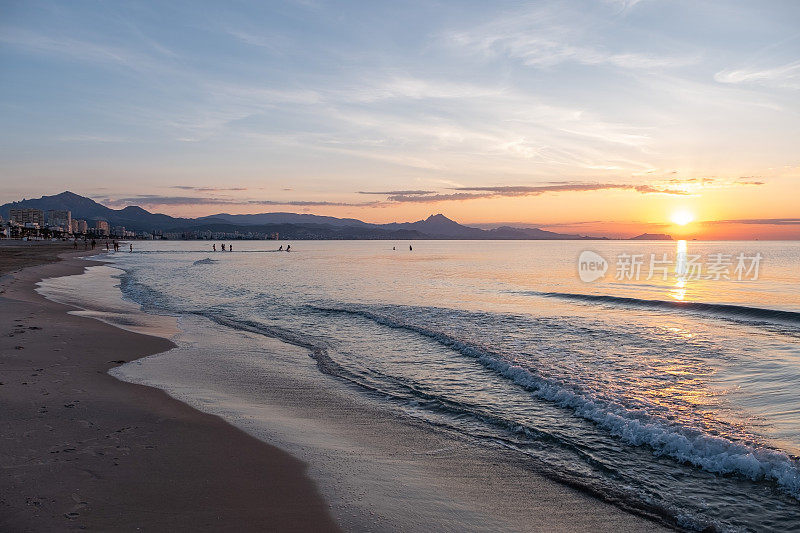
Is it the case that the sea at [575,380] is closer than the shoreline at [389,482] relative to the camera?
No

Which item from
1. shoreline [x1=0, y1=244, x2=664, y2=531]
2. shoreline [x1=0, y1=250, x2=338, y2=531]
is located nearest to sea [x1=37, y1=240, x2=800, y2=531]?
shoreline [x1=0, y1=244, x2=664, y2=531]

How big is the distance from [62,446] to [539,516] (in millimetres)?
6411

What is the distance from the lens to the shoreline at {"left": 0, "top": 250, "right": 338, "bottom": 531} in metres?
5.01

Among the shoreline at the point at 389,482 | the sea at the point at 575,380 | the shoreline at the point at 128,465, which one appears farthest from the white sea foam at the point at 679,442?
the shoreline at the point at 128,465

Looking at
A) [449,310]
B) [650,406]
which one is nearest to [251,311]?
[449,310]

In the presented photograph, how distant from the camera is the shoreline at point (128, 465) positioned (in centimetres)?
501

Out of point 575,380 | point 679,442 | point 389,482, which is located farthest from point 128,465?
point 575,380

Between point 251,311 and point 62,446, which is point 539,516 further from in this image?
point 251,311

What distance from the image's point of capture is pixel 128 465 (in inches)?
245

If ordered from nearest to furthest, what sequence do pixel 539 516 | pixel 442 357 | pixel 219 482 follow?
pixel 539 516, pixel 219 482, pixel 442 357

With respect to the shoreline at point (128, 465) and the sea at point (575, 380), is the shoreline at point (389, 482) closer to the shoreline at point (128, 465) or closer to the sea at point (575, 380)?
the shoreline at point (128, 465)

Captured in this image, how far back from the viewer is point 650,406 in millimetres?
9562

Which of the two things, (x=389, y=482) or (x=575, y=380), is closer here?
(x=389, y=482)

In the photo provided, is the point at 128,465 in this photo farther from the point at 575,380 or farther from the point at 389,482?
the point at 575,380
